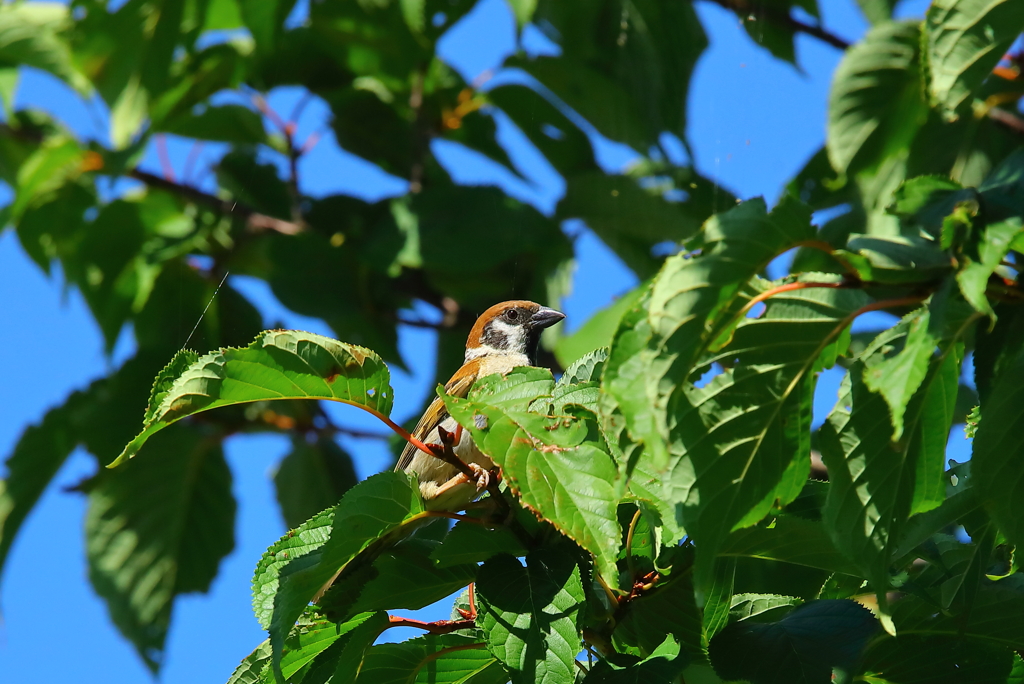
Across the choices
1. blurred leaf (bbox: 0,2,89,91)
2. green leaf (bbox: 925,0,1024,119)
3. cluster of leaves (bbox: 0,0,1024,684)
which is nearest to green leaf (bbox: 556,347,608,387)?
cluster of leaves (bbox: 0,0,1024,684)

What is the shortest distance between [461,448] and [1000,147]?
3077 millimetres

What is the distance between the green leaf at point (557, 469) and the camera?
1628mm

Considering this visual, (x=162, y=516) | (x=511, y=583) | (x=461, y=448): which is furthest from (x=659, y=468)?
(x=162, y=516)

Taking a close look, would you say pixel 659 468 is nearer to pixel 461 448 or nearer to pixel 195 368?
pixel 195 368

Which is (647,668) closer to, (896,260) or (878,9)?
(896,260)

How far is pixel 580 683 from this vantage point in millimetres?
1935

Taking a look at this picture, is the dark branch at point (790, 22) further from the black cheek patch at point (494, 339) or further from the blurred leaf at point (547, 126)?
the black cheek patch at point (494, 339)

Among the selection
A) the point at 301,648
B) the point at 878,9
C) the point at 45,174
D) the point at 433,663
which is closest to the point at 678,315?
the point at 433,663

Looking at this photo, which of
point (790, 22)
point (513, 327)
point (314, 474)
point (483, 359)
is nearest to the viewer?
point (483, 359)

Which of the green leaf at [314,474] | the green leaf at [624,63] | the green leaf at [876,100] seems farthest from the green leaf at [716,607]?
the green leaf at [314,474]

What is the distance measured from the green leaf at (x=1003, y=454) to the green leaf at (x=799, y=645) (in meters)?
0.31

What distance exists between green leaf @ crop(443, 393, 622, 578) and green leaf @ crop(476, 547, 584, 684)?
212mm

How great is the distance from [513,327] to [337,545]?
9.14 ft

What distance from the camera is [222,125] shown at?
17.6 ft
